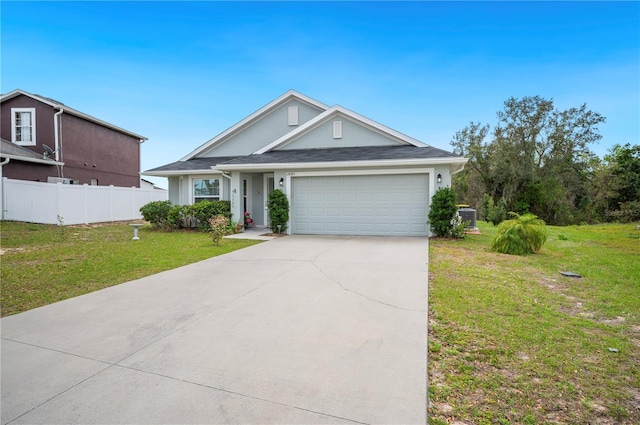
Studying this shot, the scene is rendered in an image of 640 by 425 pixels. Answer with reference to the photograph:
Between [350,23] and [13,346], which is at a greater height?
[350,23]

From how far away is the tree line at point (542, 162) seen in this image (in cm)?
2353

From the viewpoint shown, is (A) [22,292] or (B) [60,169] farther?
(B) [60,169]

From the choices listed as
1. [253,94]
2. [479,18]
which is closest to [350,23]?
[479,18]

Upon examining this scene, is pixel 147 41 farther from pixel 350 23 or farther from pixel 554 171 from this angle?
pixel 554 171

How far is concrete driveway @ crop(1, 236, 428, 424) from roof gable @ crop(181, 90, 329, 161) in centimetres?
1150

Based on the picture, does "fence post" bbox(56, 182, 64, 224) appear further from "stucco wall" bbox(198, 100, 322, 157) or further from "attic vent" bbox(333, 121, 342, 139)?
"attic vent" bbox(333, 121, 342, 139)

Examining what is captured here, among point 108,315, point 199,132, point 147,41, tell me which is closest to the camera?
point 108,315

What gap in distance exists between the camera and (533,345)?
11.1 ft

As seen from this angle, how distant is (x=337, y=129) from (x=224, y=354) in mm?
11971

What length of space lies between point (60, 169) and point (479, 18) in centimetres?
2108

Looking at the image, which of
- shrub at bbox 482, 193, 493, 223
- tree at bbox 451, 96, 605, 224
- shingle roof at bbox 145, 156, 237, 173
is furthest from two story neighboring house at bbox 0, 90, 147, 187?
tree at bbox 451, 96, 605, 224

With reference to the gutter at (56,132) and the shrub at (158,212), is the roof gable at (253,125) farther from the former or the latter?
the gutter at (56,132)

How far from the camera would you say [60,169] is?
18.0 meters

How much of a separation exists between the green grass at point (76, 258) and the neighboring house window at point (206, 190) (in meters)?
2.36
